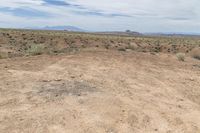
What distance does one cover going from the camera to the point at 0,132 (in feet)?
23.2

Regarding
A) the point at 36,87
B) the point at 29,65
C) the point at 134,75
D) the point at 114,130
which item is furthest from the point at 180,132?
the point at 29,65

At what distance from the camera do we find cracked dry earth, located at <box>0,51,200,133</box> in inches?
313

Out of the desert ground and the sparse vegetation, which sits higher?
the desert ground

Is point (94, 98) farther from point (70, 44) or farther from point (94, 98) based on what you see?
point (70, 44)

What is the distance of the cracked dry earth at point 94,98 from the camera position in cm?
796

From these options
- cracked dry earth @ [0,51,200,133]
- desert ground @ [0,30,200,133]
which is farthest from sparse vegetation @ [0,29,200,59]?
cracked dry earth @ [0,51,200,133]

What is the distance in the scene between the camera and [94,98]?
9.92m

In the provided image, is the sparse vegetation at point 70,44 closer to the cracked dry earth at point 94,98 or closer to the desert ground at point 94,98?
the desert ground at point 94,98

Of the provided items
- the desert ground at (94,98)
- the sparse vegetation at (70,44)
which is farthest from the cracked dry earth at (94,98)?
the sparse vegetation at (70,44)

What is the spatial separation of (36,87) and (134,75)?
4491mm

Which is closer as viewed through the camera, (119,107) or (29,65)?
(119,107)

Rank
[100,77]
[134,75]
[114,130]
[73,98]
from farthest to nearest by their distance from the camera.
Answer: [134,75] < [100,77] < [73,98] < [114,130]

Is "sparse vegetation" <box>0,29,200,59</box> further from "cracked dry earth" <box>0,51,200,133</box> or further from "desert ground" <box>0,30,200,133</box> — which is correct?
"cracked dry earth" <box>0,51,200,133</box>

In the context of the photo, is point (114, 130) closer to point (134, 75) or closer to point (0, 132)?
point (0, 132)
